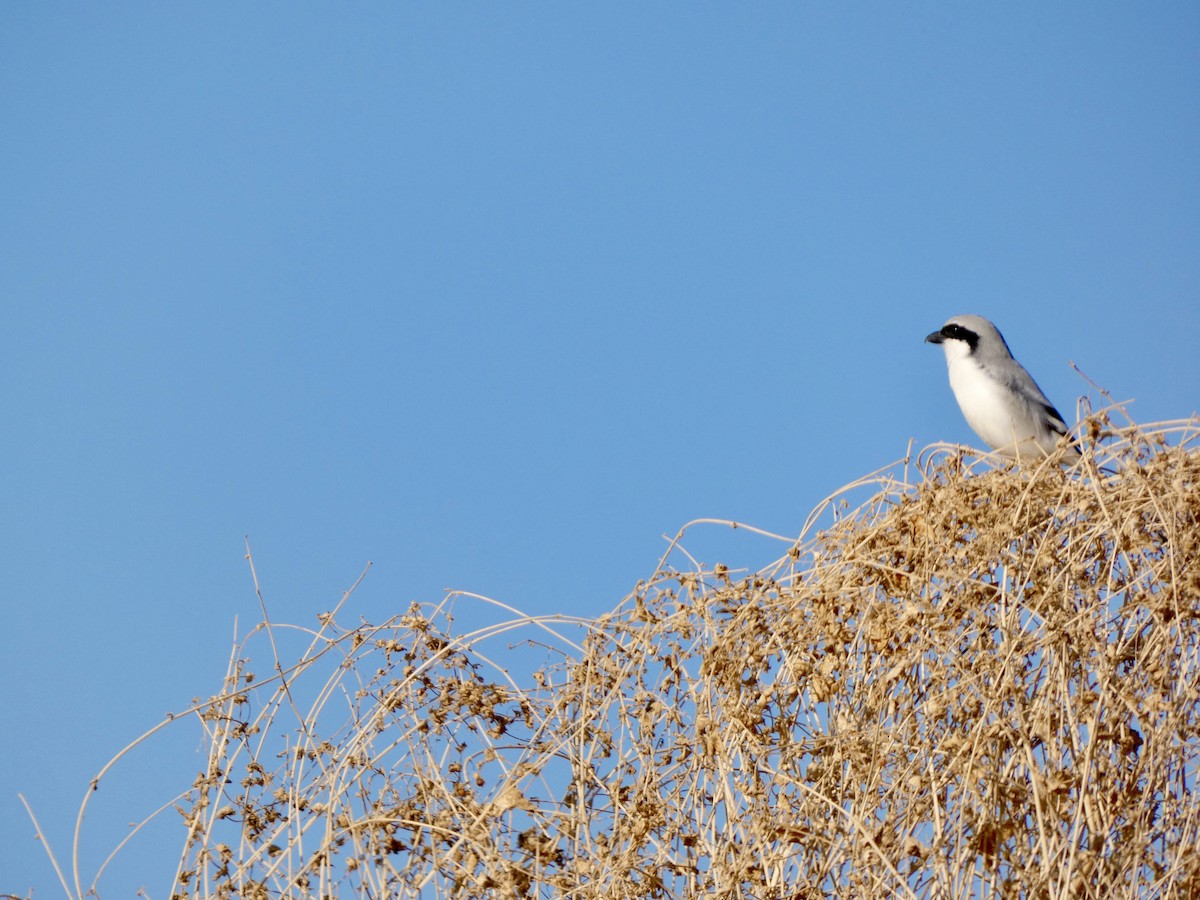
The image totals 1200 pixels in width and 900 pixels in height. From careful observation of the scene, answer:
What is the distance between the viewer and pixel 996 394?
15.2ft

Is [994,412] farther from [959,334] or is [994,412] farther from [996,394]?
[959,334]

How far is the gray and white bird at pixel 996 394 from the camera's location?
461cm

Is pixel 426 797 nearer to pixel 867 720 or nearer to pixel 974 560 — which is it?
pixel 867 720

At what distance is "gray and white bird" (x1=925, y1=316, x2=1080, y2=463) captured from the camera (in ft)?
15.1

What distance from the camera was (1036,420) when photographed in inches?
182

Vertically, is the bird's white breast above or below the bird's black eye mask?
→ below

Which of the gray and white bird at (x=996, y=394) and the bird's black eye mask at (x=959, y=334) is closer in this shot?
the gray and white bird at (x=996, y=394)

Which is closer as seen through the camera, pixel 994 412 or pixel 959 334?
pixel 994 412

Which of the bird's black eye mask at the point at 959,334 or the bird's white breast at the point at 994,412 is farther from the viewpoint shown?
the bird's black eye mask at the point at 959,334

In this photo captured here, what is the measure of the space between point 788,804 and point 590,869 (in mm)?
476

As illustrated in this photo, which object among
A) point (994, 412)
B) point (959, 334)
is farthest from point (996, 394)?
point (959, 334)

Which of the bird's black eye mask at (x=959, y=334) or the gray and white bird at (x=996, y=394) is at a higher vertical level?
the bird's black eye mask at (x=959, y=334)

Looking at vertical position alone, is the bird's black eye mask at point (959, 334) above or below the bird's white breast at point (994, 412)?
above

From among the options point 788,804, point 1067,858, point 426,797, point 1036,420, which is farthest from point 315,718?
point 1036,420
